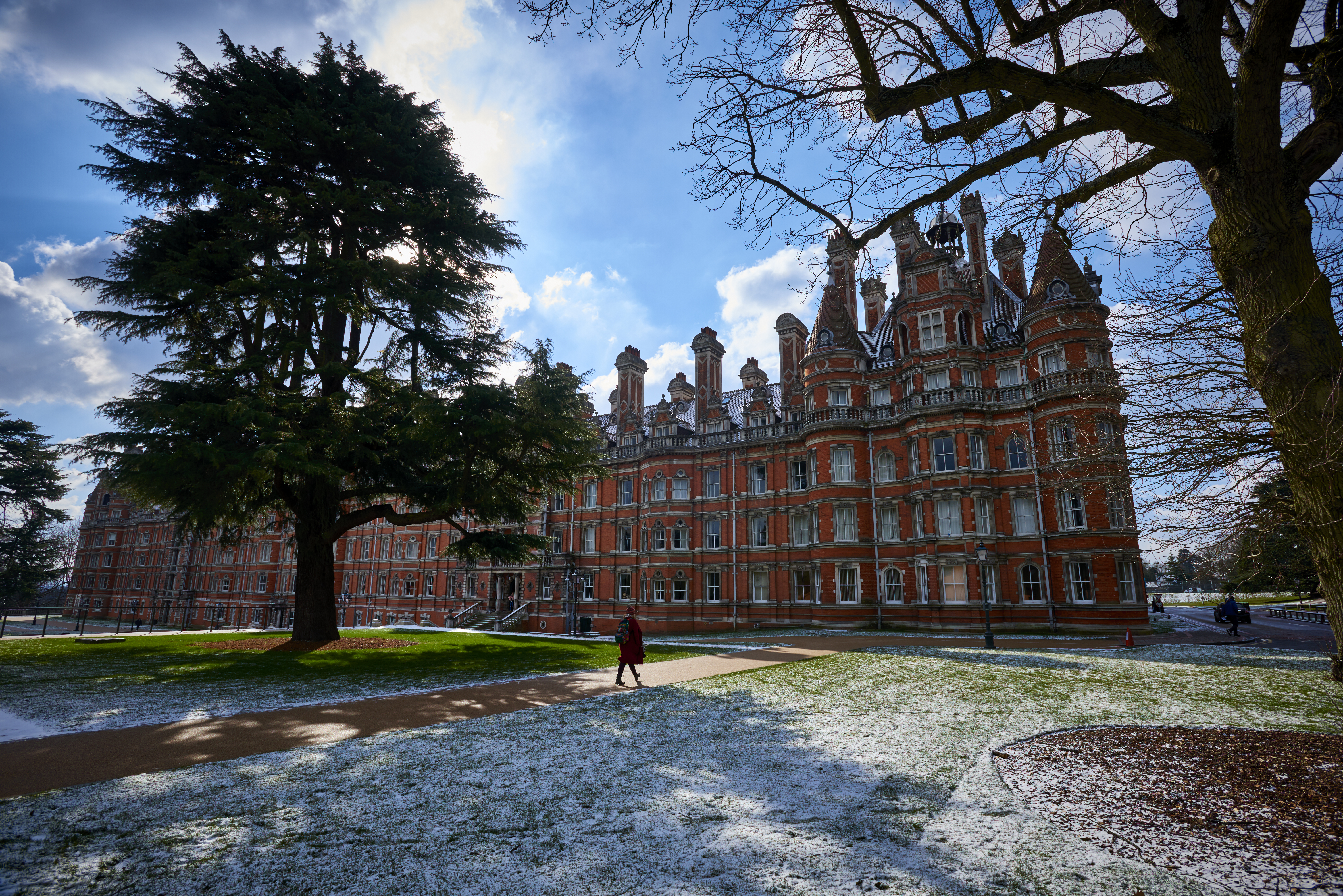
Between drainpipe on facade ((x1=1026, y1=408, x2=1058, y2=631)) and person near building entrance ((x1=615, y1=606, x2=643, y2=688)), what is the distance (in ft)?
72.7

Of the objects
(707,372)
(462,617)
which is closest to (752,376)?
(707,372)

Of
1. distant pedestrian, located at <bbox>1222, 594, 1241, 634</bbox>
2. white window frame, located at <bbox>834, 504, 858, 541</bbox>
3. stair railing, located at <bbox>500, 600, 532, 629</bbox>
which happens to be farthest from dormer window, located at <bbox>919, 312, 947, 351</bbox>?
stair railing, located at <bbox>500, 600, 532, 629</bbox>

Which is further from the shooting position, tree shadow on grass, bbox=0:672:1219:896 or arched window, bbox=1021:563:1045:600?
arched window, bbox=1021:563:1045:600

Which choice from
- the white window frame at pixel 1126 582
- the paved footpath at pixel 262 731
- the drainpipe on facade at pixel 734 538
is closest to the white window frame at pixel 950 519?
the white window frame at pixel 1126 582

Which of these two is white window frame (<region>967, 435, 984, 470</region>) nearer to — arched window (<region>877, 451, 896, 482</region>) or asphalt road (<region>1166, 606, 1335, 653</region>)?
arched window (<region>877, 451, 896, 482</region>)

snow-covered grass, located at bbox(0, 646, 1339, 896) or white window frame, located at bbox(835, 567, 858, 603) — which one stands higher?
white window frame, located at bbox(835, 567, 858, 603)

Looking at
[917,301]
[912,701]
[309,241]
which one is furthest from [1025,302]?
[309,241]

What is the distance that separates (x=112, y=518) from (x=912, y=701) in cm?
11058

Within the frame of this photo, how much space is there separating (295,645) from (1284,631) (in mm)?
40380

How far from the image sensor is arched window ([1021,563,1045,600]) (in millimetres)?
29188

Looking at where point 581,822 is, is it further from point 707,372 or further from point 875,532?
point 707,372

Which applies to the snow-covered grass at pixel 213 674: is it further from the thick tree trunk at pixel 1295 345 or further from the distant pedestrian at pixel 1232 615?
the distant pedestrian at pixel 1232 615

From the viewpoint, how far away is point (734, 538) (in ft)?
127

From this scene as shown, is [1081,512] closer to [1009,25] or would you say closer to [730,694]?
[730,694]
